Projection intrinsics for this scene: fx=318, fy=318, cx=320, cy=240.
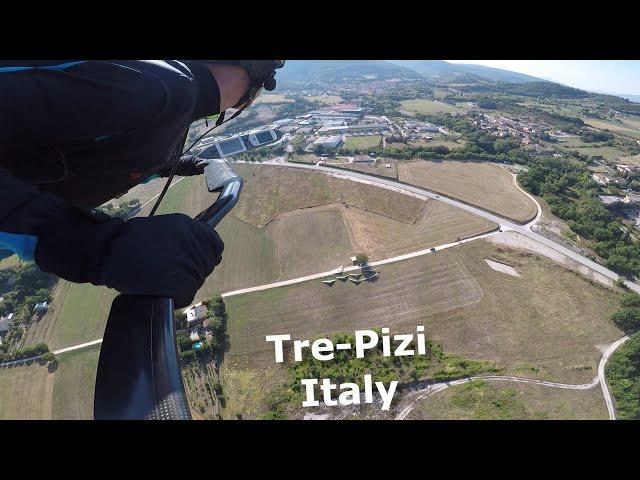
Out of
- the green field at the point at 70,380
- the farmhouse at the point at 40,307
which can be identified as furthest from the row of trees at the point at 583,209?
the farmhouse at the point at 40,307

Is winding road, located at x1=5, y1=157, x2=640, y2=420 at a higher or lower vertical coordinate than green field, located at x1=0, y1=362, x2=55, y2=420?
higher

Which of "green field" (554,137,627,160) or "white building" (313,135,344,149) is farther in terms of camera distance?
"white building" (313,135,344,149)

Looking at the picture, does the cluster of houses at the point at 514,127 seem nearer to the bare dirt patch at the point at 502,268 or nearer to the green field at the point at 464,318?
the bare dirt patch at the point at 502,268

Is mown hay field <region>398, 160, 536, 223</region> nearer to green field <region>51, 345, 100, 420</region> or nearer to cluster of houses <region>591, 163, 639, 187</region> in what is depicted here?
cluster of houses <region>591, 163, 639, 187</region>

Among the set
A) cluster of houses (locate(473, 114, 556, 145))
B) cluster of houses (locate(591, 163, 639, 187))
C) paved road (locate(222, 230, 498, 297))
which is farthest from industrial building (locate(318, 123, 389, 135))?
paved road (locate(222, 230, 498, 297))

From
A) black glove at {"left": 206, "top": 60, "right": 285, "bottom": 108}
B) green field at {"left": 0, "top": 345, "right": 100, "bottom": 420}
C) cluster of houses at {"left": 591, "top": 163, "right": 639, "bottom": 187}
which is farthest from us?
cluster of houses at {"left": 591, "top": 163, "right": 639, "bottom": 187}

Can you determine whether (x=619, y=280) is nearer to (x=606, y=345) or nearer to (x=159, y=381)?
(x=606, y=345)
